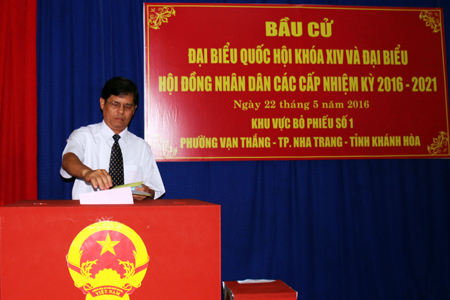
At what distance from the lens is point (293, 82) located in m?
2.53

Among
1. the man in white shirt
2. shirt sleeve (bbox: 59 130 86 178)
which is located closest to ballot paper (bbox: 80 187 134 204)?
shirt sleeve (bbox: 59 130 86 178)

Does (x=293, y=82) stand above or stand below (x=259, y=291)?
above

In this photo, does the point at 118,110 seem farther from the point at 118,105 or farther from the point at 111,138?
the point at 111,138

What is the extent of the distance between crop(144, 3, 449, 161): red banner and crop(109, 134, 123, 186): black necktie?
432mm

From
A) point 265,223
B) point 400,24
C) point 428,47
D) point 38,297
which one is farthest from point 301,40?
point 38,297

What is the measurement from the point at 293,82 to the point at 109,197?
188 cm

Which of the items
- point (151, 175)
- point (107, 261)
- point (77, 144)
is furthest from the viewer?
point (151, 175)

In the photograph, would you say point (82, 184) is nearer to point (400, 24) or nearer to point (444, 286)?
point (400, 24)

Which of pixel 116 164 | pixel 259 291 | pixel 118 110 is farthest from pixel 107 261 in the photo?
pixel 118 110

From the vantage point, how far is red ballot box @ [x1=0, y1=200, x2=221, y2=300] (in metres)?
0.84

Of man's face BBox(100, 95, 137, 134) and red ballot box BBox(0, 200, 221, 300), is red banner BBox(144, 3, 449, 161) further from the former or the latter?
red ballot box BBox(0, 200, 221, 300)

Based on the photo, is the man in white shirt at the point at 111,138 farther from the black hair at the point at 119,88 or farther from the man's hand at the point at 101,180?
the man's hand at the point at 101,180

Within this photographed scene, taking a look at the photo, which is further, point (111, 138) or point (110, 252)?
point (111, 138)

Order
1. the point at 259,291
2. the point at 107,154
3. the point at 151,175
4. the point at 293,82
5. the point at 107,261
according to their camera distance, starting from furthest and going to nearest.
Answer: the point at 293,82 → the point at 151,175 → the point at 107,154 → the point at 259,291 → the point at 107,261
